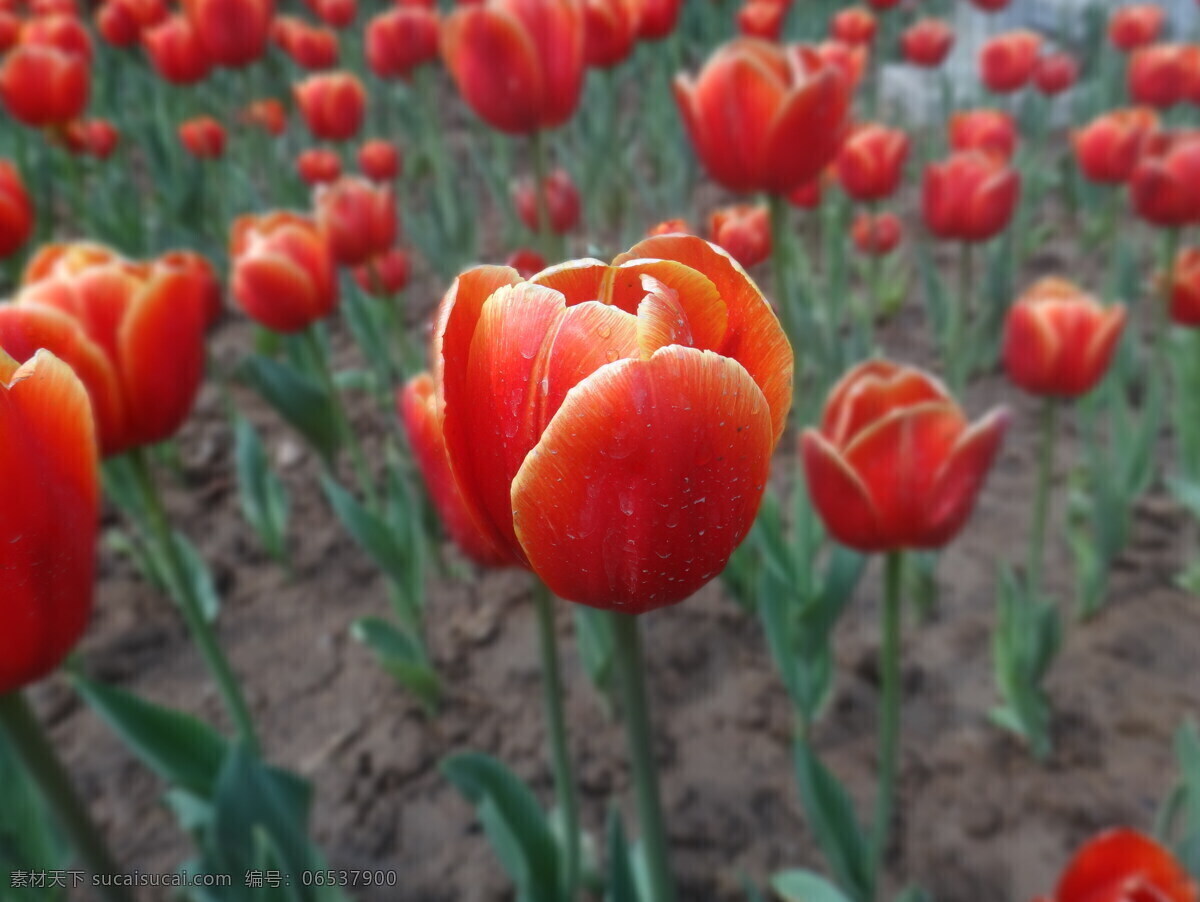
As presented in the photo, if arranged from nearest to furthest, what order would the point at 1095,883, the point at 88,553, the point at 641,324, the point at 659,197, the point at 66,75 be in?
the point at 641,324, the point at 88,553, the point at 1095,883, the point at 66,75, the point at 659,197

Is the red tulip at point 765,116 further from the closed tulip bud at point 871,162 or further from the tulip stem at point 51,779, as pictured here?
the tulip stem at point 51,779

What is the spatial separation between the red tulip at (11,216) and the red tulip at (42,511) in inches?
49.1

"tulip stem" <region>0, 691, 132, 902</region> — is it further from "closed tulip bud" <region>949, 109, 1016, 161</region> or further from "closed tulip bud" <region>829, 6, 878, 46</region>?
"closed tulip bud" <region>829, 6, 878, 46</region>

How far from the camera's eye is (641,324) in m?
0.38

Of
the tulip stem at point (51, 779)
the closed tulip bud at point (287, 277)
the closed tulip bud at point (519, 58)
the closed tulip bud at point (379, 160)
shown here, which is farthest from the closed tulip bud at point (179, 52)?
the tulip stem at point (51, 779)

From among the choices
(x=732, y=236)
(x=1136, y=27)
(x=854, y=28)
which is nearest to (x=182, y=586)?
(x=732, y=236)

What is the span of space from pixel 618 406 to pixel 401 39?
2.35 metres

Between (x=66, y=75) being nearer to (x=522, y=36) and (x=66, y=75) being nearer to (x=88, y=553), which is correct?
(x=522, y=36)

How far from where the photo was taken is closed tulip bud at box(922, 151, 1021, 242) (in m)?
1.59

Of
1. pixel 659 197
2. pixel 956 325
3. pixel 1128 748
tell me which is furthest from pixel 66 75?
pixel 1128 748

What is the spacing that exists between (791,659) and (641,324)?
809 millimetres

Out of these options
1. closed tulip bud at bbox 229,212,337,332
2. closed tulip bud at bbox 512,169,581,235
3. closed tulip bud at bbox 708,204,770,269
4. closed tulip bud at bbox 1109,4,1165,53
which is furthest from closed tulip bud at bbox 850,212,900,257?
closed tulip bud at bbox 708,204,770,269

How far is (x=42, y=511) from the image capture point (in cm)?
43

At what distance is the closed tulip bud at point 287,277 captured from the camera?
4.16 feet
